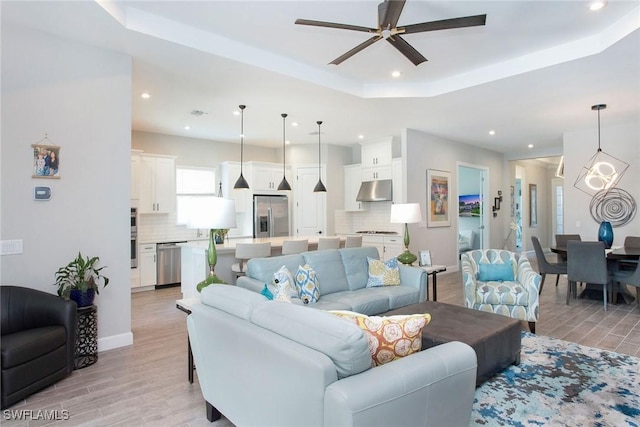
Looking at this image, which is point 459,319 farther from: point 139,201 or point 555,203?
point 555,203

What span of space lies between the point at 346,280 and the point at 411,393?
2533 mm

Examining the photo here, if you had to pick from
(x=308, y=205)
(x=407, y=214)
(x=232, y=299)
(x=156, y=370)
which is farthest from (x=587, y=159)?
(x=156, y=370)

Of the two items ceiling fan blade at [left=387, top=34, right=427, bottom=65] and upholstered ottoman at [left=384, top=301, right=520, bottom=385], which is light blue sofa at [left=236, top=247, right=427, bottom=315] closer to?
upholstered ottoman at [left=384, top=301, right=520, bottom=385]

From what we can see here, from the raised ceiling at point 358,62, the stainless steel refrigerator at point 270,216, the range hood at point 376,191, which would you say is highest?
the raised ceiling at point 358,62

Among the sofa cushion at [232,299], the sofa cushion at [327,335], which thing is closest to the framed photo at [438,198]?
the sofa cushion at [232,299]

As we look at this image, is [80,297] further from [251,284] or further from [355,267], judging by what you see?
[355,267]

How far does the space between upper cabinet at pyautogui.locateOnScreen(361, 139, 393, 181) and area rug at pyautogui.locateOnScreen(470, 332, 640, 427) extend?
4.63 meters

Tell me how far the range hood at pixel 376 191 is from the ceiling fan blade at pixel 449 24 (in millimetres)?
4690

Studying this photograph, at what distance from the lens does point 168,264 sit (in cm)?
650

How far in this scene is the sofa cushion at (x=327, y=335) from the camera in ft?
4.65

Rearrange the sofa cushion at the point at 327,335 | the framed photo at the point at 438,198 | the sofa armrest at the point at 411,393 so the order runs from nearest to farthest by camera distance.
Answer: the sofa armrest at the point at 411,393
the sofa cushion at the point at 327,335
the framed photo at the point at 438,198

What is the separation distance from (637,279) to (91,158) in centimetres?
637

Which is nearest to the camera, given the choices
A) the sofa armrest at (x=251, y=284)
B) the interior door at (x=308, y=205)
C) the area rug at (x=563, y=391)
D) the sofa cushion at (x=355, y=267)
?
the area rug at (x=563, y=391)

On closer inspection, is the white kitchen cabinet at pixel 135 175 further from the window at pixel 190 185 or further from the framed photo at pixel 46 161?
the framed photo at pixel 46 161
